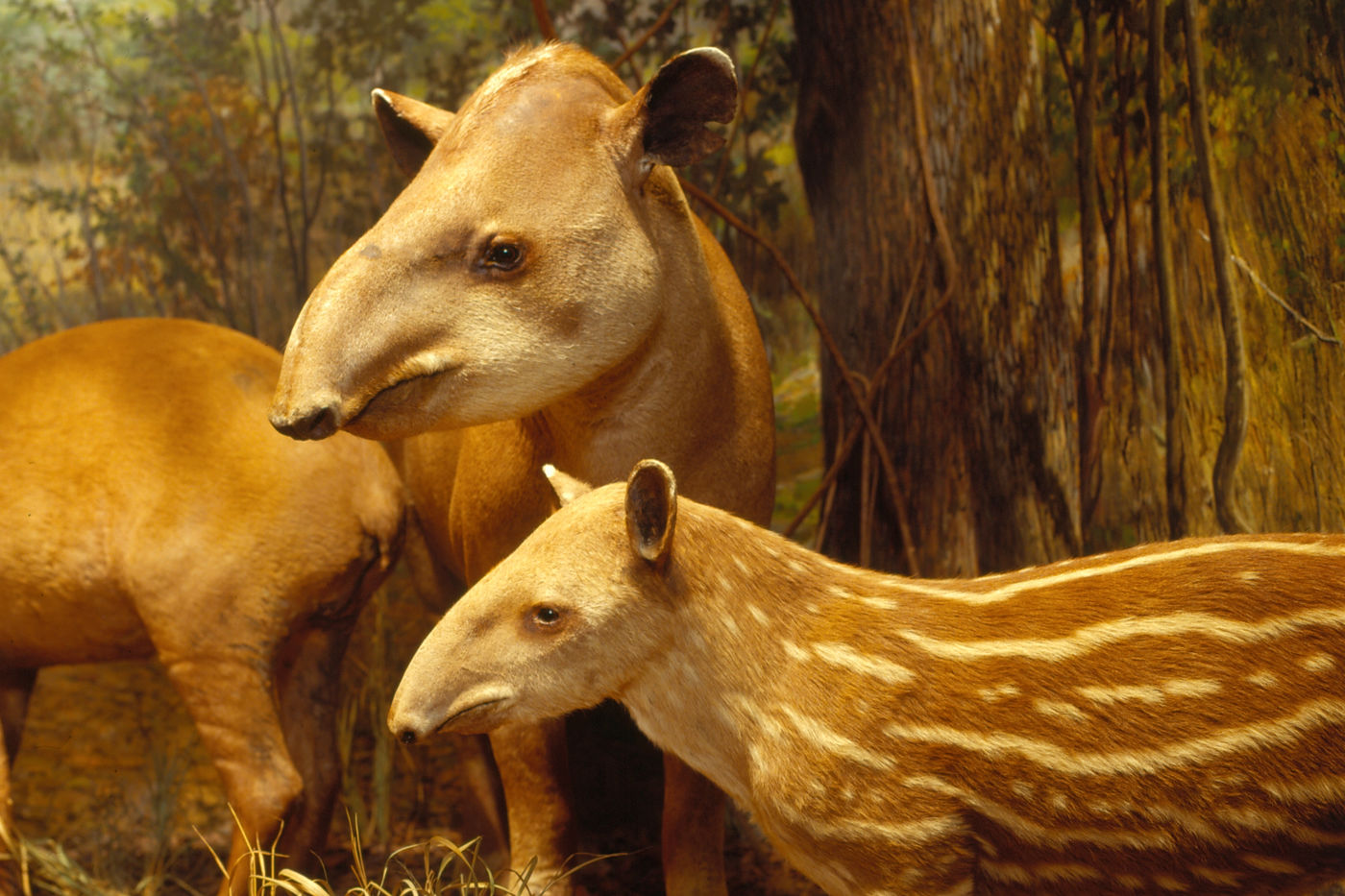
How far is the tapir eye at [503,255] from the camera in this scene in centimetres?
220

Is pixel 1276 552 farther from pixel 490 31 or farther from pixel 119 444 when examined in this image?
pixel 490 31

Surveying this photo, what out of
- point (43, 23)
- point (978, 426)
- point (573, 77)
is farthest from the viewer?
point (43, 23)

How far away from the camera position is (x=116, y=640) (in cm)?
306

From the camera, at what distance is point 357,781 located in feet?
13.6

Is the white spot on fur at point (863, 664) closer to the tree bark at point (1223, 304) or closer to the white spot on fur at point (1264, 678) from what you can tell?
the white spot on fur at point (1264, 678)

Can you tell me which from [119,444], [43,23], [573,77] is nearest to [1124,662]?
[573,77]

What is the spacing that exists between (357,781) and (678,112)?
9.22 ft

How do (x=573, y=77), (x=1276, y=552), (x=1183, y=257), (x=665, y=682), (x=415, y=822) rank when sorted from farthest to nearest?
1. (x=415, y=822)
2. (x=1183, y=257)
3. (x=573, y=77)
4. (x=665, y=682)
5. (x=1276, y=552)

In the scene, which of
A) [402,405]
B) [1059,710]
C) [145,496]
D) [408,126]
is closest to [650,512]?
[402,405]

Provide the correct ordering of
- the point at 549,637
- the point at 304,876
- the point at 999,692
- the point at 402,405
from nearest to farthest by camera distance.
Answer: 1. the point at 999,692
2. the point at 549,637
3. the point at 402,405
4. the point at 304,876

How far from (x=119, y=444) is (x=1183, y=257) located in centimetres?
266

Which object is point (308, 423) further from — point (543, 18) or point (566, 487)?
point (543, 18)

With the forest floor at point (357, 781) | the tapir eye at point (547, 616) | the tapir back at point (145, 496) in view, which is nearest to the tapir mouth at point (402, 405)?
the tapir eye at point (547, 616)

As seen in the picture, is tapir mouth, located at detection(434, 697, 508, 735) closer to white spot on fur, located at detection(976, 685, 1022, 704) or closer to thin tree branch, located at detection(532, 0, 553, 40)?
white spot on fur, located at detection(976, 685, 1022, 704)
